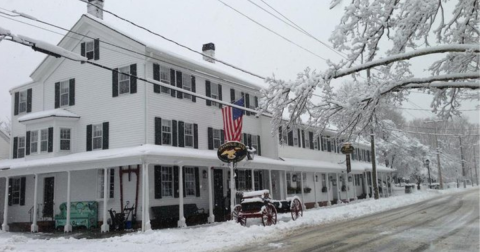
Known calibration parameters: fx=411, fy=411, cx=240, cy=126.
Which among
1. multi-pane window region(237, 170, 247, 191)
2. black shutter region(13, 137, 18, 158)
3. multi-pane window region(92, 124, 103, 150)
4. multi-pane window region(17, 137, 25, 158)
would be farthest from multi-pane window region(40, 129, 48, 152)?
multi-pane window region(237, 170, 247, 191)

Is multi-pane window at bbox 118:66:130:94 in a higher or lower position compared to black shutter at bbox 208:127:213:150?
higher

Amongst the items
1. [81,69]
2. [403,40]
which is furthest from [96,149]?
[403,40]

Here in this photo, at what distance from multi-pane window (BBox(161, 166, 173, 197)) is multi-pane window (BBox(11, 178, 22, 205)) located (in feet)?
31.7

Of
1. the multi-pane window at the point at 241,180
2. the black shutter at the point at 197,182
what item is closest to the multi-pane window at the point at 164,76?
the black shutter at the point at 197,182

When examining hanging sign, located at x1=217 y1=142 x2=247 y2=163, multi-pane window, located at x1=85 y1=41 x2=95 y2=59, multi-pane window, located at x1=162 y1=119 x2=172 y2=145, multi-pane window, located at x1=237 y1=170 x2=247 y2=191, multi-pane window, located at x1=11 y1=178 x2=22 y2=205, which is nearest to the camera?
hanging sign, located at x1=217 y1=142 x2=247 y2=163

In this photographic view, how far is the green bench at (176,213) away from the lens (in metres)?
18.4

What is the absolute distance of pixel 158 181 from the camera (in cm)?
1920

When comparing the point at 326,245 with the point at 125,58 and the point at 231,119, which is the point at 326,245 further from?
the point at 125,58

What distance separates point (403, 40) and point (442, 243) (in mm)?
6461

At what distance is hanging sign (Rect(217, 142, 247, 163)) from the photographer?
18.2 metres

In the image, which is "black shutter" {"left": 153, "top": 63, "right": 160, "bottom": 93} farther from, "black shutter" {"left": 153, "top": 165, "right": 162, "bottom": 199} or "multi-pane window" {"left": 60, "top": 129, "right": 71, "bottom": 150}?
"multi-pane window" {"left": 60, "top": 129, "right": 71, "bottom": 150}

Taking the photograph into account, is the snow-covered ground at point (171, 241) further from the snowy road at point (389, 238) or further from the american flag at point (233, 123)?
the american flag at point (233, 123)

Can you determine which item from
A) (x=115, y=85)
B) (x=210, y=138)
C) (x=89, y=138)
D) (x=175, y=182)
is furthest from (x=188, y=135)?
(x=89, y=138)

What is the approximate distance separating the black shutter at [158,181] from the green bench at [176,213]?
714 mm
